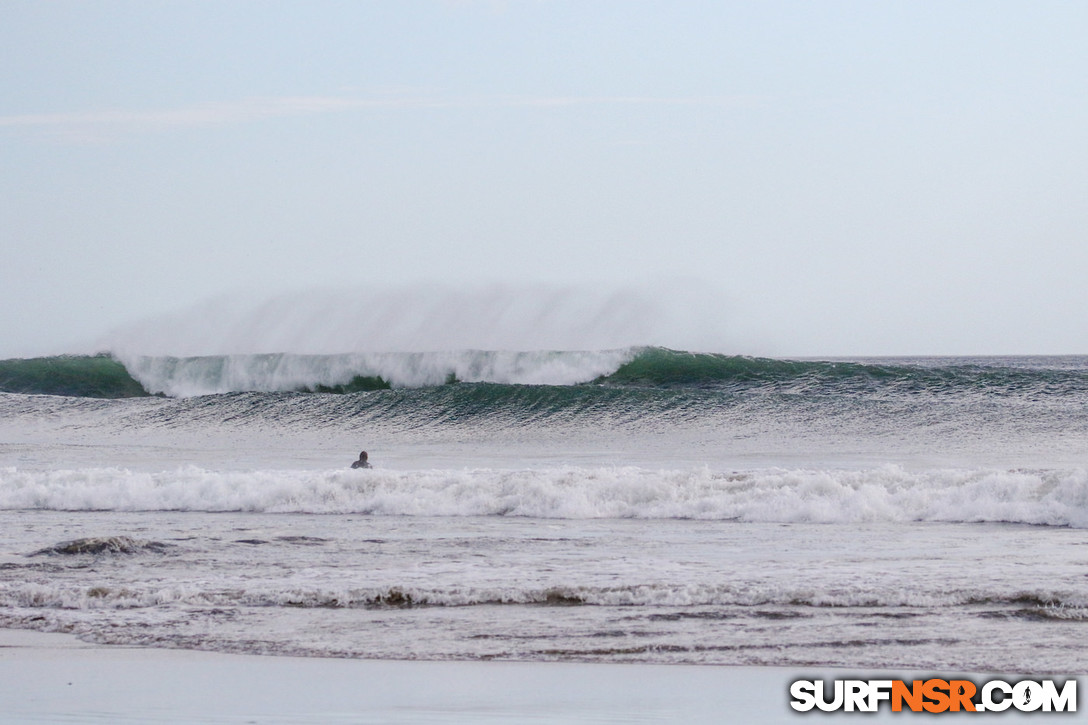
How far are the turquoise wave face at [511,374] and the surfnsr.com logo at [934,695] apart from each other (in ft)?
51.2

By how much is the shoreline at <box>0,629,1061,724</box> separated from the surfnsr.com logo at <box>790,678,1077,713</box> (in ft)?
0.25

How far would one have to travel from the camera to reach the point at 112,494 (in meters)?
11.7

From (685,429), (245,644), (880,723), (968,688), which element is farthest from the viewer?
(685,429)

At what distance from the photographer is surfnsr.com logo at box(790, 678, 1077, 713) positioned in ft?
14.1

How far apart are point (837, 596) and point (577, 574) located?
1.73m

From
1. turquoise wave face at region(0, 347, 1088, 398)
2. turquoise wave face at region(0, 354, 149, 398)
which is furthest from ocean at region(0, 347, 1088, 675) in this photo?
turquoise wave face at region(0, 354, 149, 398)

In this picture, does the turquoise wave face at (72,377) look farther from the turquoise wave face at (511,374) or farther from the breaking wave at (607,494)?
the breaking wave at (607,494)

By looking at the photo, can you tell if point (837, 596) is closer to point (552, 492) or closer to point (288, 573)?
point (288, 573)

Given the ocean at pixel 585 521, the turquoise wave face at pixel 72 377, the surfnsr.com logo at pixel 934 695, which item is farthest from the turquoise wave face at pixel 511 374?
the surfnsr.com logo at pixel 934 695

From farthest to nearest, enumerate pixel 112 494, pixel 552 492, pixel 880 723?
pixel 112 494, pixel 552 492, pixel 880 723

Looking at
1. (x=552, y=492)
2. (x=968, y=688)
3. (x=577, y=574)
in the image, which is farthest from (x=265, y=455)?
(x=968, y=688)

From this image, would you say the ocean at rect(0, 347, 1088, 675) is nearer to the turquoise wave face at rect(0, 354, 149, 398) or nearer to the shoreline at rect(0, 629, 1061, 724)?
the shoreline at rect(0, 629, 1061, 724)

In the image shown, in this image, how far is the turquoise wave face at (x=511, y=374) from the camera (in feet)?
67.7

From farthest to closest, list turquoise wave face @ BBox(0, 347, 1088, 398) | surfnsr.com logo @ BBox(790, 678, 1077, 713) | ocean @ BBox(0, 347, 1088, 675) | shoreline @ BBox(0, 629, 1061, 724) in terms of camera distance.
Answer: turquoise wave face @ BBox(0, 347, 1088, 398) → ocean @ BBox(0, 347, 1088, 675) → surfnsr.com logo @ BBox(790, 678, 1077, 713) → shoreline @ BBox(0, 629, 1061, 724)
